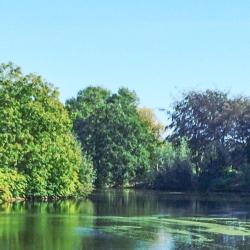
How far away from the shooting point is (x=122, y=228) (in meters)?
35.2

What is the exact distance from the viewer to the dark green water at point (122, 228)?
2830 cm

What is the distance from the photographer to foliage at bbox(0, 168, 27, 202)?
174 feet

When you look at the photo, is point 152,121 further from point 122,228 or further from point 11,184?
point 122,228

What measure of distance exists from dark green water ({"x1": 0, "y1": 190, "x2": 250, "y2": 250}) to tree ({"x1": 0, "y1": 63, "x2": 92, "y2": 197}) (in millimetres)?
6757

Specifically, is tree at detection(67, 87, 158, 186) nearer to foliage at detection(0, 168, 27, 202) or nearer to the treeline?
the treeline

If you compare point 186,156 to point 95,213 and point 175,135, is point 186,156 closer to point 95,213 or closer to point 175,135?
point 175,135

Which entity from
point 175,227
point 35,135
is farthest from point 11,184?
point 175,227

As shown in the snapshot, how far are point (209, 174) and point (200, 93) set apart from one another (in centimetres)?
1275

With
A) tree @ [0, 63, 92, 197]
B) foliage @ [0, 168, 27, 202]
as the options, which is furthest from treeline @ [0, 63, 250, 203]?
foliage @ [0, 168, 27, 202]

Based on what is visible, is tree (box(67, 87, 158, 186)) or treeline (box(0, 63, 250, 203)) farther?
tree (box(67, 87, 158, 186))

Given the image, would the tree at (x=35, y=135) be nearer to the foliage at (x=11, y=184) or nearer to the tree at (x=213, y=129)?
the foliage at (x=11, y=184)

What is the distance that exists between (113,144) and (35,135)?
3455 cm

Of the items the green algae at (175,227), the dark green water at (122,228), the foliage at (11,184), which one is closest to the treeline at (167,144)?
the foliage at (11,184)

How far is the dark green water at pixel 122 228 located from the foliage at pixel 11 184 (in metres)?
3.05
